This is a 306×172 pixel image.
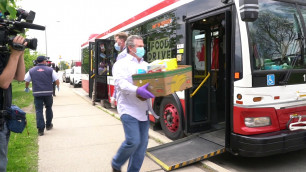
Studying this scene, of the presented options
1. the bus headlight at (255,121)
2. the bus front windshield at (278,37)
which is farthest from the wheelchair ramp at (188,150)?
the bus front windshield at (278,37)

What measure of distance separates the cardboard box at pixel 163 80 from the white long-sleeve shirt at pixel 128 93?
130mm

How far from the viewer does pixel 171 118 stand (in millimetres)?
5555

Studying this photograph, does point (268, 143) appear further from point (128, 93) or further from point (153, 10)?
point (153, 10)

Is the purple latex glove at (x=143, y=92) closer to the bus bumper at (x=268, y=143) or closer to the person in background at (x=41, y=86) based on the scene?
the bus bumper at (x=268, y=143)

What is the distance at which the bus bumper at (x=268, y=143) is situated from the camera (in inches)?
145

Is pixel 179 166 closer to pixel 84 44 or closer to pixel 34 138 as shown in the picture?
pixel 34 138

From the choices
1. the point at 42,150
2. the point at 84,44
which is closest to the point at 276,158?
the point at 42,150

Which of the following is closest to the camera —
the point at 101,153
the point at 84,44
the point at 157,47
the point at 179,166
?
the point at 179,166

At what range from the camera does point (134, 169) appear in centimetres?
338

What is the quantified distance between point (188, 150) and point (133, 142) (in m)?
1.55

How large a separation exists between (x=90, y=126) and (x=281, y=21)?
502 centimetres

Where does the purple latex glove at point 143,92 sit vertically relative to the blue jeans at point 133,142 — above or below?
above

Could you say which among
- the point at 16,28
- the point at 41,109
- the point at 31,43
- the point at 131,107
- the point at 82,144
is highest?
the point at 16,28

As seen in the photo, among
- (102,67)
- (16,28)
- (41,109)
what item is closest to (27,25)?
(16,28)
